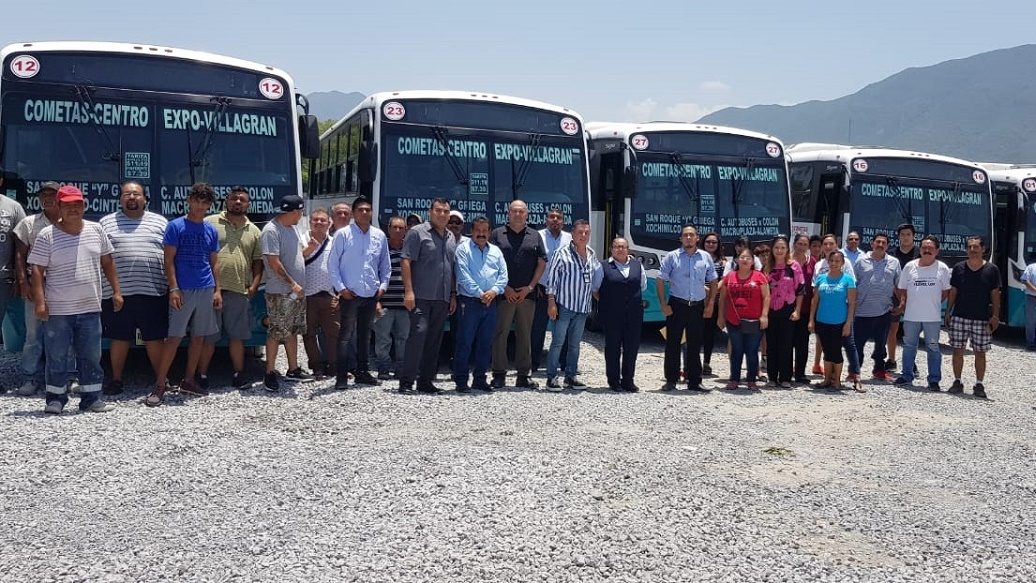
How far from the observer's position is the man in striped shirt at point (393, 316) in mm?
9320

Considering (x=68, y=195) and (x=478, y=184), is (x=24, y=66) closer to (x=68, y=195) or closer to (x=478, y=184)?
(x=68, y=195)

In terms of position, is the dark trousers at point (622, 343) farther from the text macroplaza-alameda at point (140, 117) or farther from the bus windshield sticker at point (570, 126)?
the text macroplaza-alameda at point (140, 117)

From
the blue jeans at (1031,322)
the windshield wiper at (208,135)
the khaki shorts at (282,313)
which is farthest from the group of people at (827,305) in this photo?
the blue jeans at (1031,322)

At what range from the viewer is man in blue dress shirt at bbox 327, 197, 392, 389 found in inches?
338

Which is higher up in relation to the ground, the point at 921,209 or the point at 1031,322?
the point at 921,209

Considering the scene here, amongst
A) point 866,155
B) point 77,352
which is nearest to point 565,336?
point 77,352

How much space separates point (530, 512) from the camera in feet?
A: 16.8

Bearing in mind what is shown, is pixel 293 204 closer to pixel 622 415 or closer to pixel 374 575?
pixel 622 415

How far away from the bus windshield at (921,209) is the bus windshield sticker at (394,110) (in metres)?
7.68

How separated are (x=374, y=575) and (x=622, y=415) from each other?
4.12m

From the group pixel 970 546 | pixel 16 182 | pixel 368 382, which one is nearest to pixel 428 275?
pixel 368 382

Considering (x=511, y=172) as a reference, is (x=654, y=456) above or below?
below

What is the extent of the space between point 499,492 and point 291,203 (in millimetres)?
4126

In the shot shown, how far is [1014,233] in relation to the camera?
1539cm
